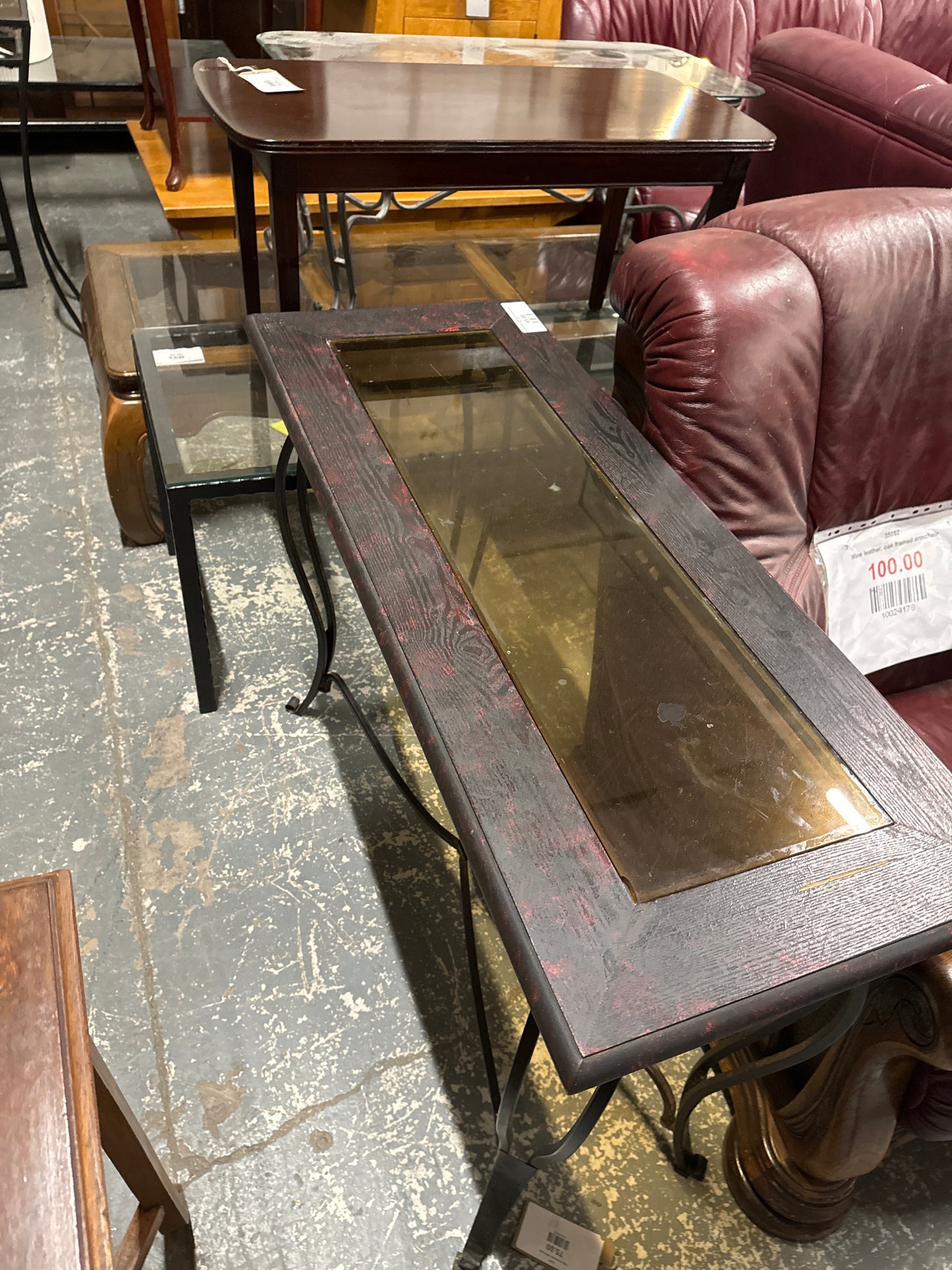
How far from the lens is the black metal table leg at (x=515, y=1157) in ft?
2.28

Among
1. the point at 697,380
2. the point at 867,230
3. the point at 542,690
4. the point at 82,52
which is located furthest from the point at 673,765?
the point at 82,52

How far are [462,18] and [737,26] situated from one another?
81cm

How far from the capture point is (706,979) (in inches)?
22.7

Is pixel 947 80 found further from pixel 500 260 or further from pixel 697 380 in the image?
pixel 697 380

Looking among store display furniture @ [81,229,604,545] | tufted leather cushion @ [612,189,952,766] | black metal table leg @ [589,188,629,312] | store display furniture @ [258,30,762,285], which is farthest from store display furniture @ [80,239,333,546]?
tufted leather cushion @ [612,189,952,766]

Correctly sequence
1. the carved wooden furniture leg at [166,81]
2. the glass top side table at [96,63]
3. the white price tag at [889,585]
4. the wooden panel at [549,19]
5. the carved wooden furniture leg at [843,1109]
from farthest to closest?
the wooden panel at [549,19] < the glass top side table at [96,63] < the carved wooden furniture leg at [166,81] < the white price tag at [889,585] < the carved wooden furniture leg at [843,1109]

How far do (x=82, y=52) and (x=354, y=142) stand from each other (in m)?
1.91

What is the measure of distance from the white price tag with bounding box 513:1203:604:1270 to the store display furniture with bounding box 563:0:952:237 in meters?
2.17

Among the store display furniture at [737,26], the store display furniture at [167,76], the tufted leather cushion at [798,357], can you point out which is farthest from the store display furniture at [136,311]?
the store display furniture at [737,26]

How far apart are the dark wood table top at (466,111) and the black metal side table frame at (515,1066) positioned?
571 mm

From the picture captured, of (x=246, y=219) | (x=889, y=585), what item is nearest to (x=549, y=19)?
(x=246, y=219)

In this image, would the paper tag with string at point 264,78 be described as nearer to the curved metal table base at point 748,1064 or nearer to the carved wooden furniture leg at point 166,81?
the carved wooden furniture leg at point 166,81

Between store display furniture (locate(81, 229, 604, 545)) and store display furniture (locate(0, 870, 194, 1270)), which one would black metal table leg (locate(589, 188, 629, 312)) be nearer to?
store display furniture (locate(81, 229, 604, 545))

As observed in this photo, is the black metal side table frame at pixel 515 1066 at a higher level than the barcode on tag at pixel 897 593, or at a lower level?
lower
